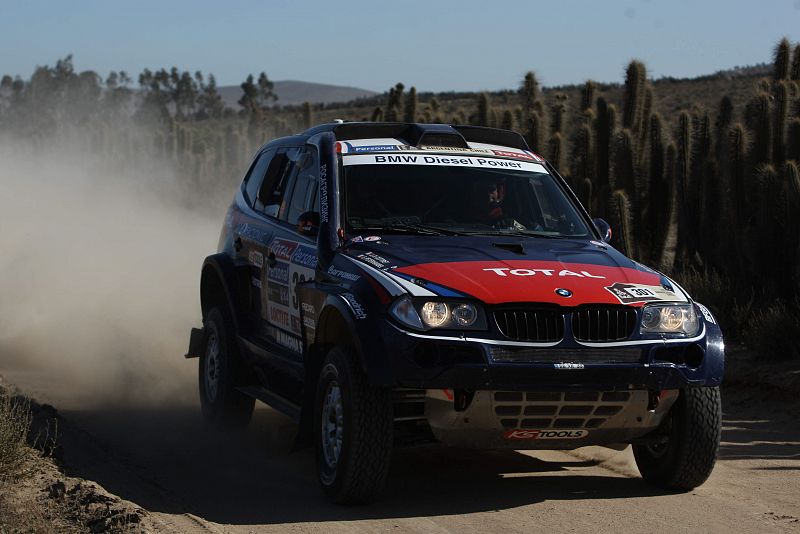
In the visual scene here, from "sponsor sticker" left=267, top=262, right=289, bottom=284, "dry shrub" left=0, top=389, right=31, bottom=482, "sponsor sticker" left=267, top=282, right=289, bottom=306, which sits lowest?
"dry shrub" left=0, top=389, right=31, bottom=482

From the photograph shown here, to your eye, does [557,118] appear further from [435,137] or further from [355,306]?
[355,306]

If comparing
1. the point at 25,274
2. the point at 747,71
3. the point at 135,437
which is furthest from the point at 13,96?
the point at 135,437

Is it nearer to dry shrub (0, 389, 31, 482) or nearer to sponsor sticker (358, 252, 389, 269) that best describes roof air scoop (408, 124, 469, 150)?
sponsor sticker (358, 252, 389, 269)

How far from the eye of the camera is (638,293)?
6.95m

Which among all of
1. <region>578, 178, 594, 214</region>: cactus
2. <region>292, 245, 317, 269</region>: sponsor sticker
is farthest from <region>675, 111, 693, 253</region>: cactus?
<region>292, 245, 317, 269</region>: sponsor sticker

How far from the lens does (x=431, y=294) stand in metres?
6.70

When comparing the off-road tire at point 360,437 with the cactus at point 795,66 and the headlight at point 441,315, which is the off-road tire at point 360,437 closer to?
the headlight at point 441,315

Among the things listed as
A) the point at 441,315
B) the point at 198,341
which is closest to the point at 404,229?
the point at 441,315

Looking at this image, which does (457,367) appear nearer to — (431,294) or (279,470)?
(431,294)

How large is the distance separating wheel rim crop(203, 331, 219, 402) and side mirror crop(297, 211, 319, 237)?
6.73 ft

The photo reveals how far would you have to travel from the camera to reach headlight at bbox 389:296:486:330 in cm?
665

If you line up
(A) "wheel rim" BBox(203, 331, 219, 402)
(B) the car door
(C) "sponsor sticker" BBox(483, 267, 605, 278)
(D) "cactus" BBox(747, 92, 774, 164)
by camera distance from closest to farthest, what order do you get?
(C) "sponsor sticker" BBox(483, 267, 605, 278) < (B) the car door < (A) "wheel rim" BBox(203, 331, 219, 402) < (D) "cactus" BBox(747, 92, 774, 164)

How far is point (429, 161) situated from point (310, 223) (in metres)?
0.90

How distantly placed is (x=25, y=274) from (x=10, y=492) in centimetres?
1121
